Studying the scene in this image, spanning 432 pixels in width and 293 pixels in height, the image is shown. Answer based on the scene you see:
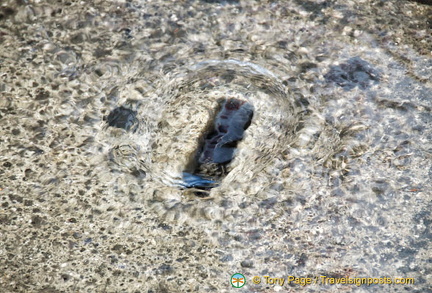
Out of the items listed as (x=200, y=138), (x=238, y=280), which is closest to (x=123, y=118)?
(x=200, y=138)

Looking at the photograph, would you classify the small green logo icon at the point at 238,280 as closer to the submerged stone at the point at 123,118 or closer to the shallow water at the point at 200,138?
the shallow water at the point at 200,138

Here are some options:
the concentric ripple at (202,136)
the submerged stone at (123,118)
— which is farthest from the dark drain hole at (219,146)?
the submerged stone at (123,118)

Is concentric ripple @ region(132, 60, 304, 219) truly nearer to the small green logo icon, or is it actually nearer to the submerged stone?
the submerged stone

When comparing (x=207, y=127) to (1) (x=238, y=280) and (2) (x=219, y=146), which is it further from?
(1) (x=238, y=280)

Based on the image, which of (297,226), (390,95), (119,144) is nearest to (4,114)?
(119,144)

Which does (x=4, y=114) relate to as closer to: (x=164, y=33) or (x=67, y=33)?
(x=67, y=33)
